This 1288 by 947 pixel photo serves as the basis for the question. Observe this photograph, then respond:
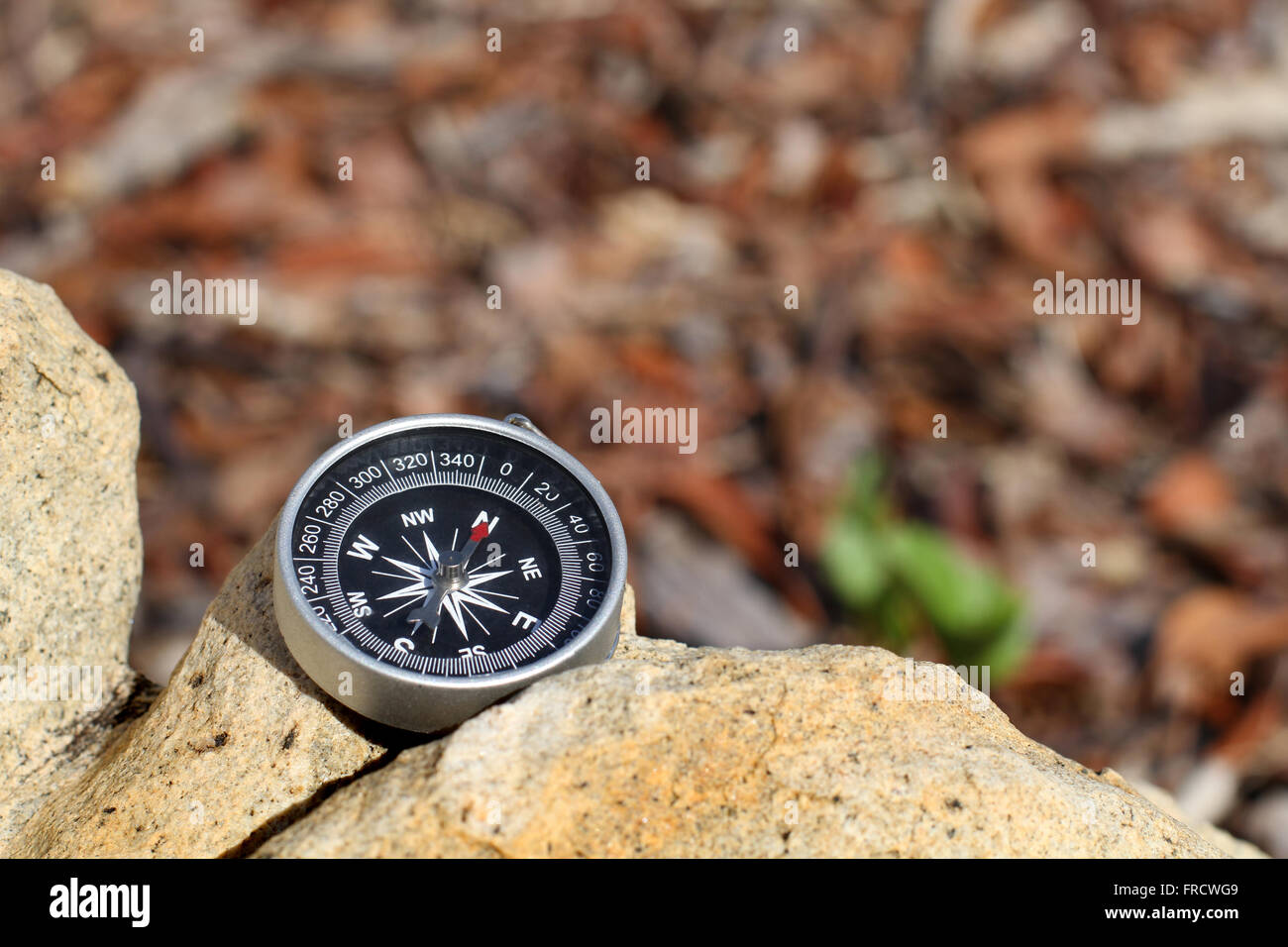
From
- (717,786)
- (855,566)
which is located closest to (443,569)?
(717,786)

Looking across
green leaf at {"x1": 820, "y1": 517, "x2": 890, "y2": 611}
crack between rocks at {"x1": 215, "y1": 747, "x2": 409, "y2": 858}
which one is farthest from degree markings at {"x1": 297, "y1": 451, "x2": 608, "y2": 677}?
green leaf at {"x1": 820, "y1": 517, "x2": 890, "y2": 611}

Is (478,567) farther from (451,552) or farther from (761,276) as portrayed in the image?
(761,276)

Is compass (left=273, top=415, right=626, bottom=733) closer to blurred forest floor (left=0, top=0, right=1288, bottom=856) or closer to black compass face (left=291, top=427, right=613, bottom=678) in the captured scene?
black compass face (left=291, top=427, right=613, bottom=678)

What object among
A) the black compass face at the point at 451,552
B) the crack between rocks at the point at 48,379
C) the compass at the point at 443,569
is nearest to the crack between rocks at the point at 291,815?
the compass at the point at 443,569

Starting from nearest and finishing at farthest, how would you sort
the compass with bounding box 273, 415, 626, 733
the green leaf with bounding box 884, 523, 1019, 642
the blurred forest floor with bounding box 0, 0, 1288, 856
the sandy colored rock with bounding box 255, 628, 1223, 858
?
1. the sandy colored rock with bounding box 255, 628, 1223, 858
2. the compass with bounding box 273, 415, 626, 733
3. the green leaf with bounding box 884, 523, 1019, 642
4. the blurred forest floor with bounding box 0, 0, 1288, 856

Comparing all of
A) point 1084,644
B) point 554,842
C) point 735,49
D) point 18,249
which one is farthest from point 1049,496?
point 18,249

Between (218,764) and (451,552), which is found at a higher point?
(451,552)
